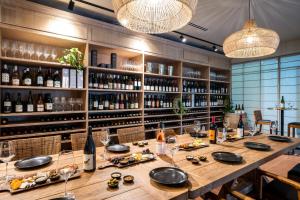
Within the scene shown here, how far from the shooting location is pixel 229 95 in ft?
17.2

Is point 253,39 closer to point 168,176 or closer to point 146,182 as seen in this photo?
point 168,176

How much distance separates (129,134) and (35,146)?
101 cm

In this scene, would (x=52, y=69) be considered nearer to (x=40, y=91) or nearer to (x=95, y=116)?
(x=40, y=91)

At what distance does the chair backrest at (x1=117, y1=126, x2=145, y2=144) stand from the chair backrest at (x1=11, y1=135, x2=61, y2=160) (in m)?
0.69

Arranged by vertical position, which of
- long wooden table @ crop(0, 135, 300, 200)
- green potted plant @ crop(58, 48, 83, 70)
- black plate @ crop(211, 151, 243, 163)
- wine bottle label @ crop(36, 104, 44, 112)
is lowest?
long wooden table @ crop(0, 135, 300, 200)

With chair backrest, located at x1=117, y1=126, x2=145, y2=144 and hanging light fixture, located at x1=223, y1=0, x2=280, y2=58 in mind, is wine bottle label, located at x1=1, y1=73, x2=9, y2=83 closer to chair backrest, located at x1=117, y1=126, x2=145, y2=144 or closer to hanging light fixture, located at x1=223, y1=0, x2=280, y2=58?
chair backrest, located at x1=117, y1=126, x2=145, y2=144

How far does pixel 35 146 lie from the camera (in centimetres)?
171

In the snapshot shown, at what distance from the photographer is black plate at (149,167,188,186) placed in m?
0.97

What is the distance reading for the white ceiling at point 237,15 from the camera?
8.43 feet

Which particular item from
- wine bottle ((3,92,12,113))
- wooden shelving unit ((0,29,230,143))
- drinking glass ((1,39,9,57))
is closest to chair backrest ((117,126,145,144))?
wooden shelving unit ((0,29,230,143))

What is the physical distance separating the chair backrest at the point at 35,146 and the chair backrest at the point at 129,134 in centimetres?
69

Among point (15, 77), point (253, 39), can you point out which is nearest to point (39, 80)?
point (15, 77)

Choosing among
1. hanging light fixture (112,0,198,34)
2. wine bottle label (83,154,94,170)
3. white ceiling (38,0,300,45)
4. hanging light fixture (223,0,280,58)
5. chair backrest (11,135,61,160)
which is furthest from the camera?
white ceiling (38,0,300,45)

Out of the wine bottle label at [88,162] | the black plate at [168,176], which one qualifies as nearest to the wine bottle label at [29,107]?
the wine bottle label at [88,162]
